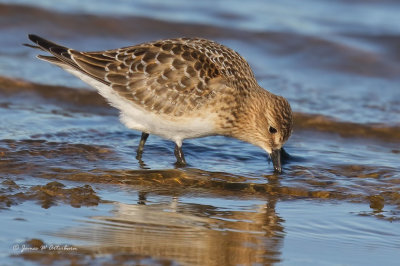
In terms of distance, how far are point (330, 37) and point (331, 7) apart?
114 inches

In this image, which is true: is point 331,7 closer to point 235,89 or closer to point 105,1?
point 105,1

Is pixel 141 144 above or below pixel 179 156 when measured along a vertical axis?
above

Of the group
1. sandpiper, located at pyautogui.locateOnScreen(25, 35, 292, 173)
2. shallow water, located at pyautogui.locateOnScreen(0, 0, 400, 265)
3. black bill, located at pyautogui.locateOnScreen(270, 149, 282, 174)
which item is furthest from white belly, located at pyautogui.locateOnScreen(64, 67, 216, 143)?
black bill, located at pyautogui.locateOnScreen(270, 149, 282, 174)

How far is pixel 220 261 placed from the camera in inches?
233

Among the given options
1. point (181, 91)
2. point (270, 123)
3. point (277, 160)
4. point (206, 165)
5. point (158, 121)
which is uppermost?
point (181, 91)

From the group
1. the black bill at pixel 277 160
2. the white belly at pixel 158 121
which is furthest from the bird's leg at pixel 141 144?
the black bill at pixel 277 160

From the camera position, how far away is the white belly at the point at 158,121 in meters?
8.74

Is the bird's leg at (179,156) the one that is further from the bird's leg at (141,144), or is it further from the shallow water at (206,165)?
the bird's leg at (141,144)

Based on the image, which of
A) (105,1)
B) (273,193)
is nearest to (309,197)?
(273,193)

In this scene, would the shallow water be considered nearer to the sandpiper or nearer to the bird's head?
the bird's head

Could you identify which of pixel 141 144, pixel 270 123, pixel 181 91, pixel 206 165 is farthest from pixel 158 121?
pixel 270 123

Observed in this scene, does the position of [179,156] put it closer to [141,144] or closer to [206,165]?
[206,165]

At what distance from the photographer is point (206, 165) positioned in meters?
9.13

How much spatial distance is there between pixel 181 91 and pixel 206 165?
1.02 m
